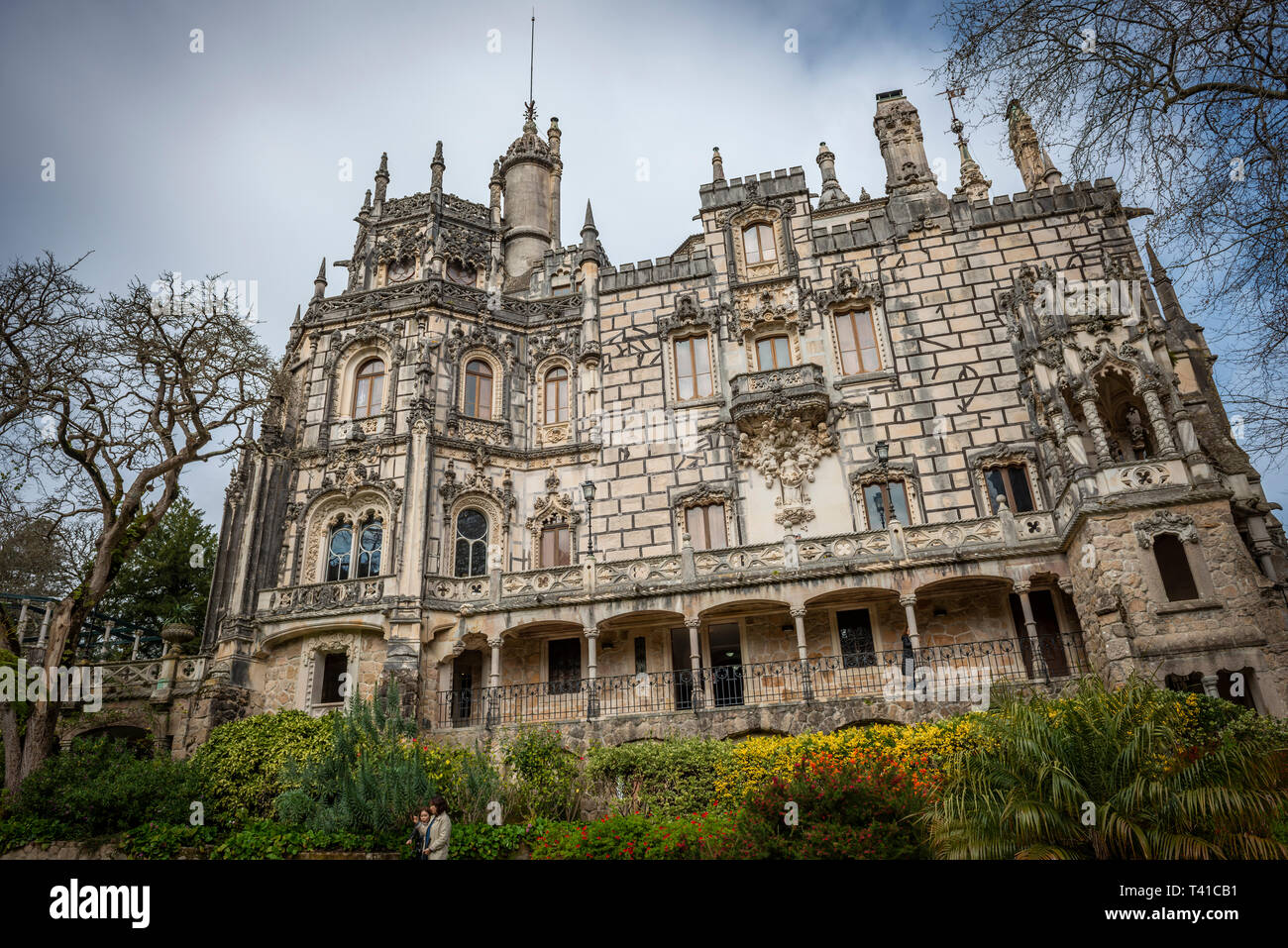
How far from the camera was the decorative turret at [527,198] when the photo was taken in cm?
3450

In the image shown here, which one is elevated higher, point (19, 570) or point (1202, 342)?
point (1202, 342)

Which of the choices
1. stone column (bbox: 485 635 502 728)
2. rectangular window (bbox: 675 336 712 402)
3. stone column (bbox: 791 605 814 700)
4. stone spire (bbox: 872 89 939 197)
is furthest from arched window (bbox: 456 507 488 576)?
stone spire (bbox: 872 89 939 197)

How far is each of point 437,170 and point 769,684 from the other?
22951 millimetres

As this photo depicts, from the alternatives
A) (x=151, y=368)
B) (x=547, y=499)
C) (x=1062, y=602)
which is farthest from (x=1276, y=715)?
(x=151, y=368)

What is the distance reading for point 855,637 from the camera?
21.8 meters

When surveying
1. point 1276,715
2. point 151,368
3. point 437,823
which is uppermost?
point 151,368

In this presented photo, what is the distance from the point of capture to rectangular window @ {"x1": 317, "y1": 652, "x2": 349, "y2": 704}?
22.1 metres

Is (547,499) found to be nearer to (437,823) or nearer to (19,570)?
(437,823)

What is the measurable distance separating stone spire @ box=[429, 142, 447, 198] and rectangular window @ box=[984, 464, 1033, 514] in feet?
71.5

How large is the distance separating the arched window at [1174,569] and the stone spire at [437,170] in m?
25.8

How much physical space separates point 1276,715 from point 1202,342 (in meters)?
12.8

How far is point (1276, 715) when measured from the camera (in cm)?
1495

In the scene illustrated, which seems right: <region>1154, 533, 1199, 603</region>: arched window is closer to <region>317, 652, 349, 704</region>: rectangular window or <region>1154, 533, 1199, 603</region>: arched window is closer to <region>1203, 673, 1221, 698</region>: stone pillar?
<region>1203, 673, 1221, 698</region>: stone pillar

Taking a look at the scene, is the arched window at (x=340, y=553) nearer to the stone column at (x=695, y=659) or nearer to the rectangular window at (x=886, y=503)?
the stone column at (x=695, y=659)
